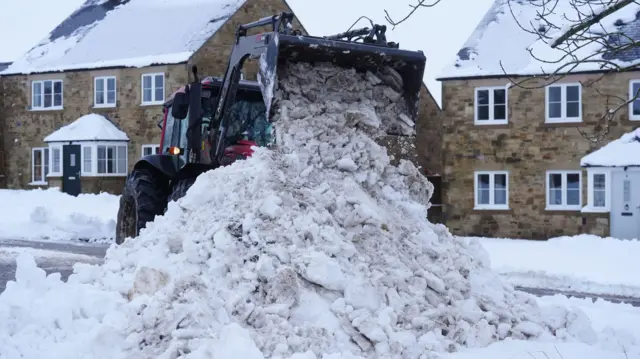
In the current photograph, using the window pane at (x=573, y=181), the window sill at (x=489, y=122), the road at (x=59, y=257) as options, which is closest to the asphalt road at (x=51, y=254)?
the road at (x=59, y=257)

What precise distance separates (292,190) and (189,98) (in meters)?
3.64

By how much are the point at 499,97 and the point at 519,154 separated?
5.70 feet

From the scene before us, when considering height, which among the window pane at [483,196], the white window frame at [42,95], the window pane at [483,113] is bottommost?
the window pane at [483,196]

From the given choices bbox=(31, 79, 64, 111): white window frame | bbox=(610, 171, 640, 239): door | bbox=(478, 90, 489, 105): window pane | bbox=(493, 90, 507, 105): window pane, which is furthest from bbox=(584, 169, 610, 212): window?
bbox=(31, 79, 64, 111): white window frame

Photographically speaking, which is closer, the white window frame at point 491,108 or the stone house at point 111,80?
the white window frame at point 491,108

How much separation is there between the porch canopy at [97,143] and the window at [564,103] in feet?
48.7

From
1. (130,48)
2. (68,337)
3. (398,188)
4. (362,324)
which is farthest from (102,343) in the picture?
(130,48)

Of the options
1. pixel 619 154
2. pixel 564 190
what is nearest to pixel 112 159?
pixel 564 190

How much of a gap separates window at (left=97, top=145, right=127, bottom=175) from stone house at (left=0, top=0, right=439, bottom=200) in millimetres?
36

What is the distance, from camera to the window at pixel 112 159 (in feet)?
96.4

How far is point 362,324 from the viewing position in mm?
5945

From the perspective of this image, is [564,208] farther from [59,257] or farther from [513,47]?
[59,257]

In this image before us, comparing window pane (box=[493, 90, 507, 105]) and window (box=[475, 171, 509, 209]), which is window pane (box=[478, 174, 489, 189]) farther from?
window pane (box=[493, 90, 507, 105])

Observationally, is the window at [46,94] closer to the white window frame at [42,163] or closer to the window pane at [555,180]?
the white window frame at [42,163]
